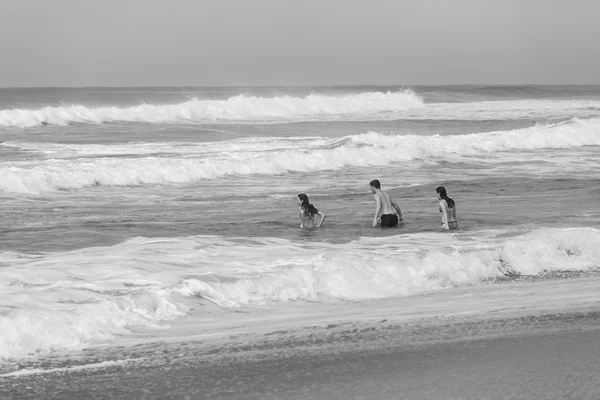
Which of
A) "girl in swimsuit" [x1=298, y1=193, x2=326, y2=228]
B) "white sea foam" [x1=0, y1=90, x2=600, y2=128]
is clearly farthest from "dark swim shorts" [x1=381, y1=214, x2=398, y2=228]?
"white sea foam" [x1=0, y1=90, x2=600, y2=128]

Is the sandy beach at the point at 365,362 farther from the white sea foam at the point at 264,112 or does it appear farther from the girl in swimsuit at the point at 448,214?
the white sea foam at the point at 264,112

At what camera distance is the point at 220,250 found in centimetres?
1333

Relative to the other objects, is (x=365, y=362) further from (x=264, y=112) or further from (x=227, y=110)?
(x=264, y=112)

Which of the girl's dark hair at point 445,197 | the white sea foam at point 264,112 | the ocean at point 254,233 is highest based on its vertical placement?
the white sea foam at point 264,112

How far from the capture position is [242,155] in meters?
31.4

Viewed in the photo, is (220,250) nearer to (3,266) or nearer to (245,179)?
(3,266)

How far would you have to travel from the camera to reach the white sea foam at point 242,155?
973 inches

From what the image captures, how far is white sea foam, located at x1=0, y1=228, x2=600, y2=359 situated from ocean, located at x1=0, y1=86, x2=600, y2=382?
0.09 feet

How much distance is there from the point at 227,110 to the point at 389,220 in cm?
5169

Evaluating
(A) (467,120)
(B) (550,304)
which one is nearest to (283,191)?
(B) (550,304)

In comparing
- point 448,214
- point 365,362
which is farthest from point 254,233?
point 365,362

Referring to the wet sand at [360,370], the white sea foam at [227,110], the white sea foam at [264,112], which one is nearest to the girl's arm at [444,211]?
the wet sand at [360,370]

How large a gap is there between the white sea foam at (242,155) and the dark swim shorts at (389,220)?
33.3 ft

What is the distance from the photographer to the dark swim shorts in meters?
16.2
